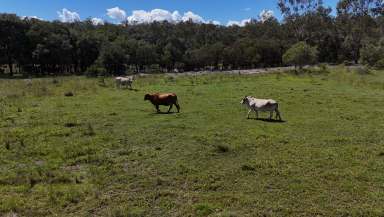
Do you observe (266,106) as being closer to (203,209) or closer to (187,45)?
(203,209)

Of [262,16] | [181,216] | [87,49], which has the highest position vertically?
[262,16]

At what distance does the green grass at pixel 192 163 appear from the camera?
8531 millimetres

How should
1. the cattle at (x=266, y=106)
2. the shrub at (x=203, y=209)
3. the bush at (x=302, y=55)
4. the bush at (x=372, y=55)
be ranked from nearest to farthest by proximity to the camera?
the shrub at (x=203, y=209)
the cattle at (x=266, y=106)
the bush at (x=302, y=55)
the bush at (x=372, y=55)

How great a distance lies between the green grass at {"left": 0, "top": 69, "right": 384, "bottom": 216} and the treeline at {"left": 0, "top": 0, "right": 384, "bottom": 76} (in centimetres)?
4603

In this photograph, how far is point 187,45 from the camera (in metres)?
119

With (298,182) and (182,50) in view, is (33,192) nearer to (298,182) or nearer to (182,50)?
(298,182)

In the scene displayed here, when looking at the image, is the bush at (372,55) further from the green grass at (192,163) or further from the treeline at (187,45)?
the green grass at (192,163)

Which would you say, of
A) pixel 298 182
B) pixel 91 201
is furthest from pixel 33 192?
pixel 298 182

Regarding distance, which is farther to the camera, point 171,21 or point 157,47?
point 171,21

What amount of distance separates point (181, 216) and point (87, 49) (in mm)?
86843

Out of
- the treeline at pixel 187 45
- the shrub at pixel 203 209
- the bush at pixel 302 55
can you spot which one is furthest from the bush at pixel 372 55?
the shrub at pixel 203 209

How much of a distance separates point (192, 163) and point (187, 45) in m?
110

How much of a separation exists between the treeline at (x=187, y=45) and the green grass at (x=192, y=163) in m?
46.0

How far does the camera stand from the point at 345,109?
21.6 m
